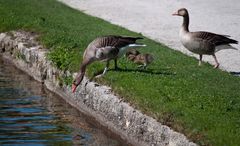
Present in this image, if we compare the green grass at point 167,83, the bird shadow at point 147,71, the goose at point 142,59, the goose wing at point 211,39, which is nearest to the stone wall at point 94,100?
the green grass at point 167,83

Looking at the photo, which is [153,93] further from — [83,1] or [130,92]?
[83,1]

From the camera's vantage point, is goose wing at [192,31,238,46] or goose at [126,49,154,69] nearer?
goose at [126,49,154,69]

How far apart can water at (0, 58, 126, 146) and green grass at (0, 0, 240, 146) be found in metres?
0.78

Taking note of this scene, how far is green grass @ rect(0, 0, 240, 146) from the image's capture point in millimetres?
10148

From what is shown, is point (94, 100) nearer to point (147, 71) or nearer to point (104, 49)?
point (104, 49)

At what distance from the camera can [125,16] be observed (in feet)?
69.6

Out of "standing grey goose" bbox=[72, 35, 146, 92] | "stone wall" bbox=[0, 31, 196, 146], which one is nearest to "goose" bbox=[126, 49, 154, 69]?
"standing grey goose" bbox=[72, 35, 146, 92]

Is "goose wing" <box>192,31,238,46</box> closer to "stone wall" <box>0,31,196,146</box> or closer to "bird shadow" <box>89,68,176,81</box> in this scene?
"bird shadow" <box>89,68,176,81</box>

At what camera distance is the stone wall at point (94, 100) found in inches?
416

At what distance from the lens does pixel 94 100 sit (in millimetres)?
12766

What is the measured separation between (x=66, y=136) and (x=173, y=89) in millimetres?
1933

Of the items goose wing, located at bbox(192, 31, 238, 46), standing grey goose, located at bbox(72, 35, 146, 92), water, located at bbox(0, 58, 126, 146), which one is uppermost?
goose wing, located at bbox(192, 31, 238, 46)

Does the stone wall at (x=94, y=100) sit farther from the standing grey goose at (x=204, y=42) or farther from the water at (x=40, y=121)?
the standing grey goose at (x=204, y=42)

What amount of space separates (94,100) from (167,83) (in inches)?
53.5
